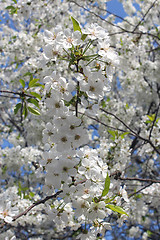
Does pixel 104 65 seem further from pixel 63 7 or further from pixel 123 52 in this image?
pixel 63 7

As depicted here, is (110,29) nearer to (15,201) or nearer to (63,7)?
(63,7)

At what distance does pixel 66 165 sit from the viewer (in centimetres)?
143

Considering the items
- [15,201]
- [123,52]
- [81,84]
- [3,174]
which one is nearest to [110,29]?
[123,52]

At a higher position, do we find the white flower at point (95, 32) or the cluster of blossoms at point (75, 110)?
the white flower at point (95, 32)

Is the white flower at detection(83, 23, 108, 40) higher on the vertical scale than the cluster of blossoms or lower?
higher

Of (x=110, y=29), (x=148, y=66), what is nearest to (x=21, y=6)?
→ (x=148, y=66)

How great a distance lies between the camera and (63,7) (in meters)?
7.18

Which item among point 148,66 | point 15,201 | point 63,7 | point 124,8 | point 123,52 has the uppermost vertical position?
point 124,8

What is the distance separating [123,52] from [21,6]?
1.95 meters

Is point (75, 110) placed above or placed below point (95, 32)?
below

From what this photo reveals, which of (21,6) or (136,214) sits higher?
(21,6)

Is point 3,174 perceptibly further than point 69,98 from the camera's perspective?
Yes

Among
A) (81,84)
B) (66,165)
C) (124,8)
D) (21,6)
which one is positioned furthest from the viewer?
(124,8)

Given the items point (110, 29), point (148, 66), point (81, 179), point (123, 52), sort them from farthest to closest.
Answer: point (110, 29)
point (148, 66)
point (123, 52)
point (81, 179)
